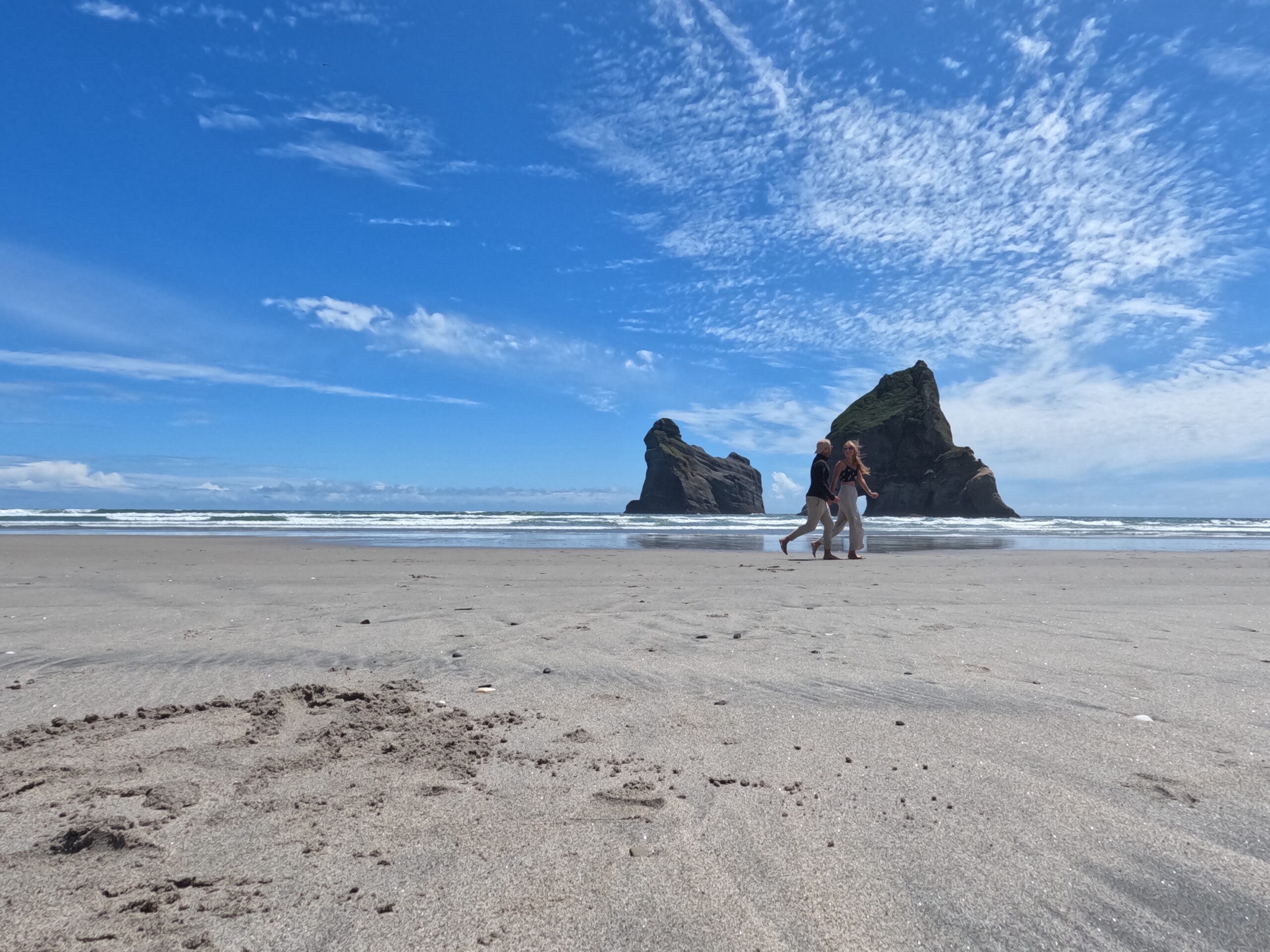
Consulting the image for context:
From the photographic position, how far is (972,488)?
68.2m

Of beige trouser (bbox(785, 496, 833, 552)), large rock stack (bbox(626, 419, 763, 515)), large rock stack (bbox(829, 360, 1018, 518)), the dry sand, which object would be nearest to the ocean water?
beige trouser (bbox(785, 496, 833, 552))

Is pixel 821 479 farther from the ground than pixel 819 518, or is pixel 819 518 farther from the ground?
pixel 821 479

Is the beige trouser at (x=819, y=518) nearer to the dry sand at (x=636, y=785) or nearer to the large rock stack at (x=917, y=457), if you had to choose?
the dry sand at (x=636, y=785)

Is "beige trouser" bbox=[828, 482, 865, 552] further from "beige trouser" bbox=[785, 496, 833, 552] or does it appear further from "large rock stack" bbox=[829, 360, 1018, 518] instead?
"large rock stack" bbox=[829, 360, 1018, 518]

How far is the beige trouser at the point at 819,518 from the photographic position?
1174 centimetres

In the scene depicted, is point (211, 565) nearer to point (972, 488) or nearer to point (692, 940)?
point (692, 940)

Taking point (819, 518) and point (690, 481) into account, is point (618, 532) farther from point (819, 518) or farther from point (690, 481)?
point (690, 481)

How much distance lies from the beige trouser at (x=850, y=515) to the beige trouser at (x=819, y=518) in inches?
4.5

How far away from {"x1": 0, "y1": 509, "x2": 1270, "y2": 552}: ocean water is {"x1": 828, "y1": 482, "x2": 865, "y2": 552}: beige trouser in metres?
2.70

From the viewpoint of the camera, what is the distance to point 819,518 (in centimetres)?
1213

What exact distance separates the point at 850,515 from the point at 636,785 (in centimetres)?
1021

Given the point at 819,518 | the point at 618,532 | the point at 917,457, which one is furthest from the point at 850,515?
the point at 917,457

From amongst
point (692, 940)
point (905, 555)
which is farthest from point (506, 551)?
point (692, 940)

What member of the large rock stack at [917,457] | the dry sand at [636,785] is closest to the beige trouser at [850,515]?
the dry sand at [636,785]
